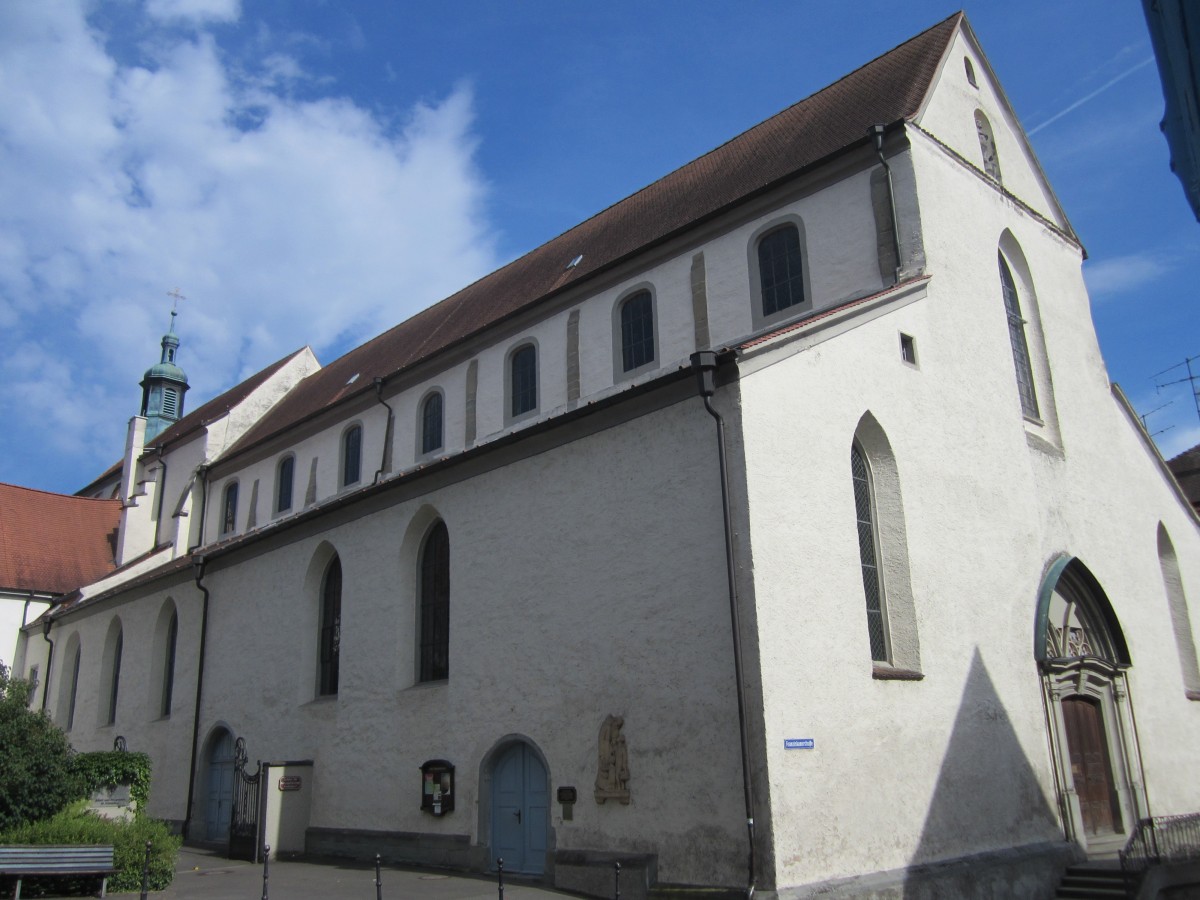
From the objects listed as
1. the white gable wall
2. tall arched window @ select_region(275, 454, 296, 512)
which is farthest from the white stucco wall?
tall arched window @ select_region(275, 454, 296, 512)

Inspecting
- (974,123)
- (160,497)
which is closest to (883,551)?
(974,123)

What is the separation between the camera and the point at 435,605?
16.5 meters

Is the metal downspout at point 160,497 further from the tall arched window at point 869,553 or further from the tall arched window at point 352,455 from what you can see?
the tall arched window at point 869,553

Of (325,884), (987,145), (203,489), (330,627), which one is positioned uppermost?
(987,145)

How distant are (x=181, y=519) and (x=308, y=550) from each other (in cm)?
1283

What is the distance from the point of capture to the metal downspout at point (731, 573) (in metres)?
10.6

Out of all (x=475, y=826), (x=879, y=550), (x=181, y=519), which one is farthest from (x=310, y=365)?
(x=879, y=550)

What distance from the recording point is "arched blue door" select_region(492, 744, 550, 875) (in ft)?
44.2

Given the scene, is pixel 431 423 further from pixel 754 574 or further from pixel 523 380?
pixel 754 574

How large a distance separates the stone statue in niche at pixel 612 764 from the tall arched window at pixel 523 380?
9239mm

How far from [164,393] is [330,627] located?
29635 mm


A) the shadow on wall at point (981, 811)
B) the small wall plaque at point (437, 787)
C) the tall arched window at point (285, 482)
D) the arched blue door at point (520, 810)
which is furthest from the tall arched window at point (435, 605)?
the tall arched window at point (285, 482)

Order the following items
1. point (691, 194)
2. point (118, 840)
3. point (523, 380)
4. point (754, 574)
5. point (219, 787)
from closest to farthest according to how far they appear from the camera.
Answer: point (754, 574)
point (118, 840)
point (691, 194)
point (219, 787)
point (523, 380)

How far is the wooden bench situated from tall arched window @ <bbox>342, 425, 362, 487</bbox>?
13.5m
